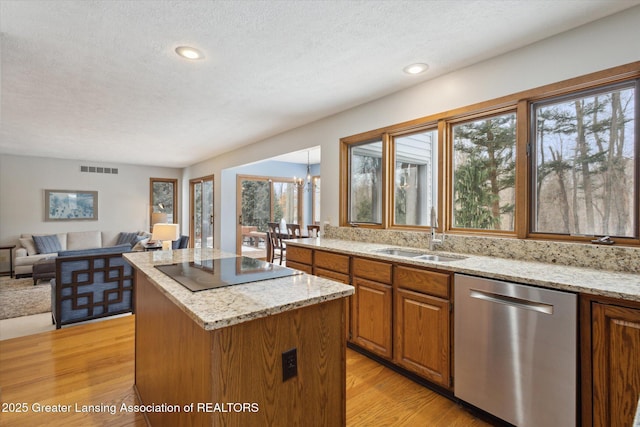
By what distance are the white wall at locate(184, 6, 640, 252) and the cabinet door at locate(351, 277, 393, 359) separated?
1318mm

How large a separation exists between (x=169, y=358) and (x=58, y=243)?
22.5 feet

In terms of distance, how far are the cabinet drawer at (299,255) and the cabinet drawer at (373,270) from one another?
631 mm

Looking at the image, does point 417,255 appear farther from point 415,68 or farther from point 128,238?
point 128,238

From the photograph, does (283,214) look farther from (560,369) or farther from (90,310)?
(560,369)

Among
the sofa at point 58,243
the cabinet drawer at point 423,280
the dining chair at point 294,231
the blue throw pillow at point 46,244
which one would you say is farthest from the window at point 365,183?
the blue throw pillow at point 46,244

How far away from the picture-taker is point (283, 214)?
8180 millimetres

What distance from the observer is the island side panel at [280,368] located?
104cm

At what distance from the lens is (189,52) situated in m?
2.34

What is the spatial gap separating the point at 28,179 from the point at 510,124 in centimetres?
873

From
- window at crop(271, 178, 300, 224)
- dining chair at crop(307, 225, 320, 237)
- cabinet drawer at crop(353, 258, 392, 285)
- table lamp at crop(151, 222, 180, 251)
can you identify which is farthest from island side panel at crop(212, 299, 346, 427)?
window at crop(271, 178, 300, 224)

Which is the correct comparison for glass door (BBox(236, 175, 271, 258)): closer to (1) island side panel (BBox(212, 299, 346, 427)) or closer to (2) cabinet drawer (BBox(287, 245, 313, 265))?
(2) cabinet drawer (BBox(287, 245, 313, 265))

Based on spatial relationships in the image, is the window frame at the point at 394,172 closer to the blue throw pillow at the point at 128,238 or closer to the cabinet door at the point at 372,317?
the cabinet door at the point at 372,317

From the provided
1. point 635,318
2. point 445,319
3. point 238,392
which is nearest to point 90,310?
point 238,392

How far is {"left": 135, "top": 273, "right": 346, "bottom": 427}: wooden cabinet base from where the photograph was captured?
40.8 inches
